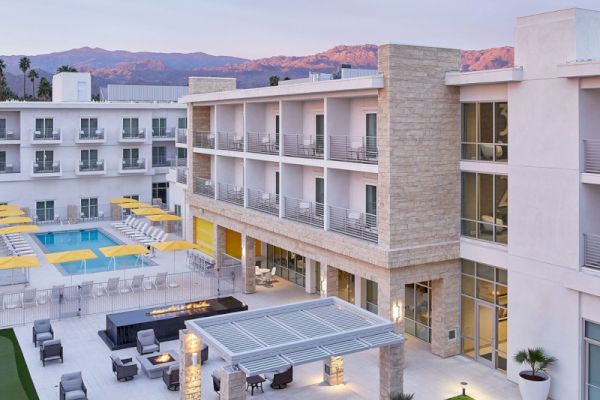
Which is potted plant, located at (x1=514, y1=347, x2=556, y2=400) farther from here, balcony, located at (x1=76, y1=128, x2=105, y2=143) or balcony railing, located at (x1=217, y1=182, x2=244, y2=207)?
balcony, located at (x1=76, y1=128, x2=105, y2=143)

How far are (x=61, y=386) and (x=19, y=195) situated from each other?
34478mm

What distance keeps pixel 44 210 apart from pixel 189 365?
36.5 metres

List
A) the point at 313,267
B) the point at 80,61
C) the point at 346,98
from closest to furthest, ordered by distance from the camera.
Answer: the point at 346,98 < the point at 313,267 < the point at 80,61

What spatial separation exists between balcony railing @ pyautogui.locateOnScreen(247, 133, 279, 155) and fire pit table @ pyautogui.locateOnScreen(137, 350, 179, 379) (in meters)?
10.6

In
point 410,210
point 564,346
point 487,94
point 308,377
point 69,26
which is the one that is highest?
point 69,26

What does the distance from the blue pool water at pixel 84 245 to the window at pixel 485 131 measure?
21.3m

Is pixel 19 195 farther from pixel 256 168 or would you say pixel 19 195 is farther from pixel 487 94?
pixel 487 94

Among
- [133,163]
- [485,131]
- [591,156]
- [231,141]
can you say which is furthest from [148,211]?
[591,156]

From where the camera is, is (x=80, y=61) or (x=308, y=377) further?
(x=80, y=61)

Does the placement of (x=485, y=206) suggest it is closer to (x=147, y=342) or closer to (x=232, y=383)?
(x=232, y=383)

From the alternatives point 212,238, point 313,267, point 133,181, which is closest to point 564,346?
point 313,267

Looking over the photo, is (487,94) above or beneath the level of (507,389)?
above

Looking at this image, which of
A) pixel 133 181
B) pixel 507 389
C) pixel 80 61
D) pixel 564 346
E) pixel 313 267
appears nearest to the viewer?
pixel 564 346

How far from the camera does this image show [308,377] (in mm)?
18531
